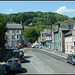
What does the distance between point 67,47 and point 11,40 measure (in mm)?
48361

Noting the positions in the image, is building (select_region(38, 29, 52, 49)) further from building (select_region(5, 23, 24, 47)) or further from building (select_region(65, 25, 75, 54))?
building (select_region(65, 25, 75, 54))

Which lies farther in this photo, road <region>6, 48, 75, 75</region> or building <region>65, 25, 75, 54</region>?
building <region>65, 25, 75, 54</region>

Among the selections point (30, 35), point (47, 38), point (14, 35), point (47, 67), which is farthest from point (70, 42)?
point (30, 35)

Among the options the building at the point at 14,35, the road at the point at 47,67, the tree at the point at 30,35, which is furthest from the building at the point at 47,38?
the road at the point at 47,67

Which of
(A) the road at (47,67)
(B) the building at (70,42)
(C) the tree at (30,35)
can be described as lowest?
(A) the road at (47,67)

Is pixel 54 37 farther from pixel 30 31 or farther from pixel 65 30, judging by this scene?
pixel 30 31

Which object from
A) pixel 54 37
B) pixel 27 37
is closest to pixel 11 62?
pixel 54 37

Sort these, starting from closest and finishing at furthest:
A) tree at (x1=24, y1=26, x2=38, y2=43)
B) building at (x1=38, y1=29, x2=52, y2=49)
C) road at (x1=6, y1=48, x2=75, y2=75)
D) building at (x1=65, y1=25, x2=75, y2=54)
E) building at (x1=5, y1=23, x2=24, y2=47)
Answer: road at (x1=6, y1=48, x2=75, y2=75)
building at (x1=65, y1=25, x2=75, y2=54)
building at (x1=38, y1=29, x2=52, y2=49)
building at (x1=5, y1=23, x2=24, y2=47)
tree at (x1=24, y1=26, x2=38, y2=43)

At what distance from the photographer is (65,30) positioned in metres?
57.1

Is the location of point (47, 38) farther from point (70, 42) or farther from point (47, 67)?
point (47, 67)

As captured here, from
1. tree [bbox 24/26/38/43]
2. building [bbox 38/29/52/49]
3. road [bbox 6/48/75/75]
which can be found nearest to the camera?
road [bbox 6/48/75/75]

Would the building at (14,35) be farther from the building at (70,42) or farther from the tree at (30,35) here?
the tree at (30,35)

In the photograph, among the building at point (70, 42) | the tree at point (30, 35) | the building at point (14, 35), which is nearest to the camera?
the building at point (70, 42)

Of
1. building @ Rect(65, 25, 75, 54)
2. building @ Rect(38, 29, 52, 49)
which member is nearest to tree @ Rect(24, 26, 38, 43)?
building @ Rect(38, 29, 52, 49)
